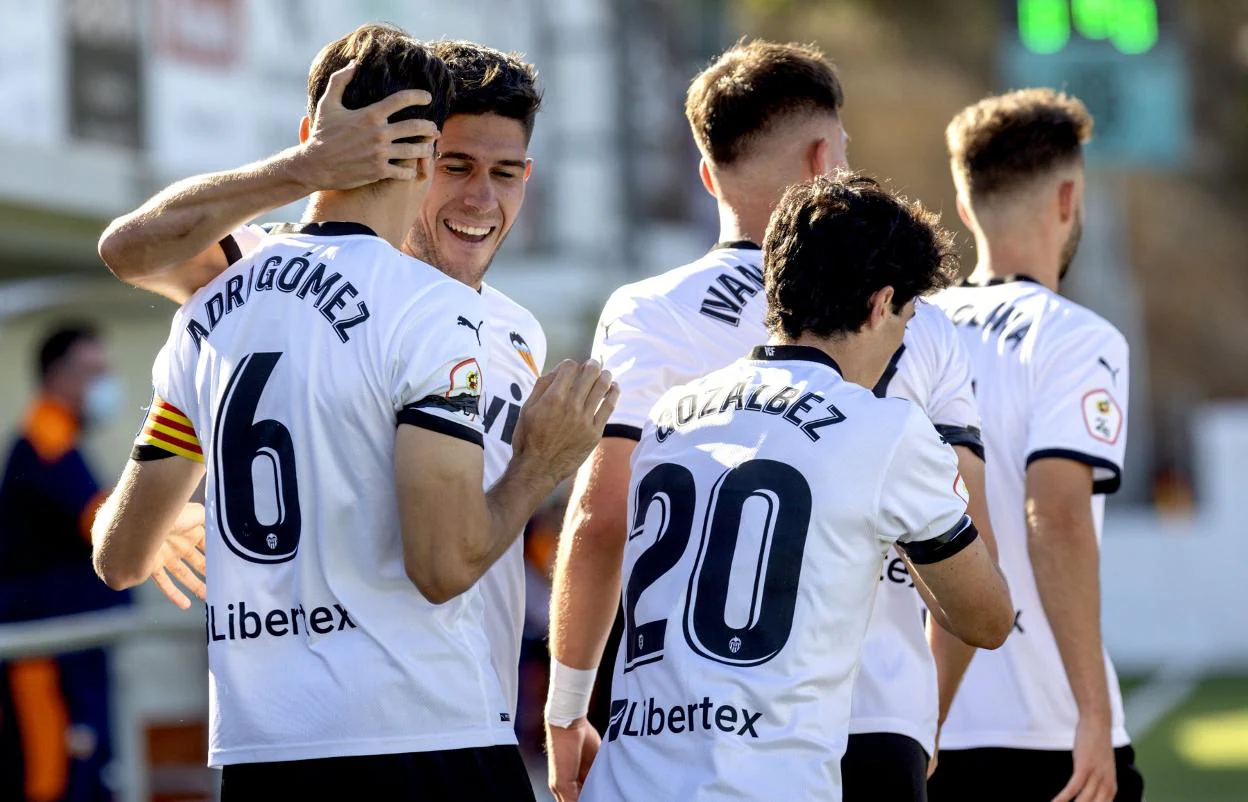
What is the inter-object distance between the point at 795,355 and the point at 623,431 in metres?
0.60

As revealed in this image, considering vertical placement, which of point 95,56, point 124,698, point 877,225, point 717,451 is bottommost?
point 124,698

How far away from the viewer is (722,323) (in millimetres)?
3568

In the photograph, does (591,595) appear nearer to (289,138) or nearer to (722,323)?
(722,323)

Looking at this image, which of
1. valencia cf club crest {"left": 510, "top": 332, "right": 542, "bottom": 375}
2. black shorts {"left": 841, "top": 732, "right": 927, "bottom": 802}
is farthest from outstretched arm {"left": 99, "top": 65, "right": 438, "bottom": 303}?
black shorts {"left": 841, "top": 732, "right": 927, "bottom": 802}

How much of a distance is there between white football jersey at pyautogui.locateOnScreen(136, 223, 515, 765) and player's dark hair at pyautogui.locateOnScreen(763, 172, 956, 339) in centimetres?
54

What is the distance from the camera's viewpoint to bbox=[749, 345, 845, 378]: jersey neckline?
3.05 meters

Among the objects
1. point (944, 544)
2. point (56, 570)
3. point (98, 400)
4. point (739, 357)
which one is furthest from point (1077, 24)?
point (944, 544)

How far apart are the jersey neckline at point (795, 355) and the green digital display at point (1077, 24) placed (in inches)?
461

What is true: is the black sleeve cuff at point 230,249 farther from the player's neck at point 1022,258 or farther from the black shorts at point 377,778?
the player's neck at point 1022,258

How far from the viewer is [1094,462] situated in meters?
4.01

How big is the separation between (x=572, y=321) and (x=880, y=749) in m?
10.8

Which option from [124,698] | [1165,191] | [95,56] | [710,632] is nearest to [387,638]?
[710,632]

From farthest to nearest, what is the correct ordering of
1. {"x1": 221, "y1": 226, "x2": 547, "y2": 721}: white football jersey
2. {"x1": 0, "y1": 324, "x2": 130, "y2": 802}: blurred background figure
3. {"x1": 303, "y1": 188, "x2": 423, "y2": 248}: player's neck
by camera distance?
1. {"x1": 0, "y1": 324, "x2": 130, "y2": 802}: blurred background figure
2. {"x1": 221, "y1": 226, "x2": 547, "y2": 721}: white football jersey
3. {"x1": 303, "y1": 188, "x2": 423, "y2": 248}: player's neck

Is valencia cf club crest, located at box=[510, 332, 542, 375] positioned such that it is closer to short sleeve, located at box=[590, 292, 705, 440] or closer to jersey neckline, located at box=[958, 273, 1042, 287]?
short sleeve, located at box=[590, 292, 705, 440]
